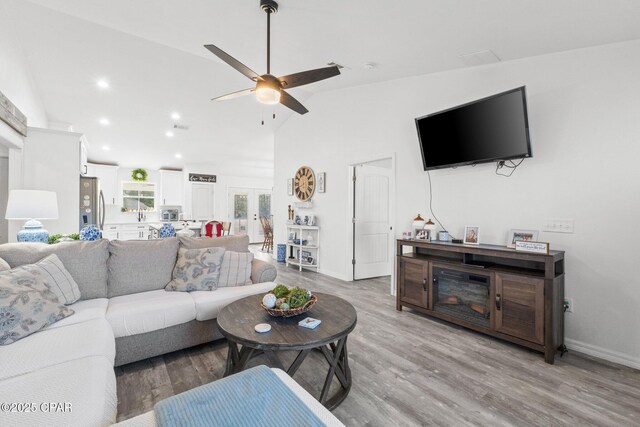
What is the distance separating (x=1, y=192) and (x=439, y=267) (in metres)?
5.73

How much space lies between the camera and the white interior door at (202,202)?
340 inches

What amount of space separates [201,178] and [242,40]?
20.8 ft

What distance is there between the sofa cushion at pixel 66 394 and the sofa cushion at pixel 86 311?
2.06 ft

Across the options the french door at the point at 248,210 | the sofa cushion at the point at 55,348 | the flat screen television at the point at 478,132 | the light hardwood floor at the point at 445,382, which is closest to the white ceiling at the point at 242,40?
the flat screen television at the point at 478,132

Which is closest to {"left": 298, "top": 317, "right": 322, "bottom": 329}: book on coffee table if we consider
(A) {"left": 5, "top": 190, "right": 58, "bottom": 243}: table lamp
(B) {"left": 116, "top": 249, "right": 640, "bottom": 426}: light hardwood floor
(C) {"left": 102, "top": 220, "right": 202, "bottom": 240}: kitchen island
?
(B) {"left": 116, "top": 249, "right": 640, "bottom": 426}: light hardwood floor

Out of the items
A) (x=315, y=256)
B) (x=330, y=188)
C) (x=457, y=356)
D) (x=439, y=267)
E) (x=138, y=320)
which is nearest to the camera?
(x=138, y=320)

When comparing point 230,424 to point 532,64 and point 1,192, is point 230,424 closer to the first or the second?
point 532,64

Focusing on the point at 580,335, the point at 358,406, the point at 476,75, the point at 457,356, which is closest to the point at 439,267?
the point at 457,356

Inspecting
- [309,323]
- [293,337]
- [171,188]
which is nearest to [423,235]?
[309,323]

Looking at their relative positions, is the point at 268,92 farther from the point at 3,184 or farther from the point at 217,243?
the point at 3,184

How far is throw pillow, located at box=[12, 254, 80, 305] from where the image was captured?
1.93 metres

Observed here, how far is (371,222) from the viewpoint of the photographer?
4.94 meters

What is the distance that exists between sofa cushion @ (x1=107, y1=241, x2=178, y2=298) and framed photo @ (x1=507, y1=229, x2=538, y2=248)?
325cm

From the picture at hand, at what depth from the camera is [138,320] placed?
2.07 meters
